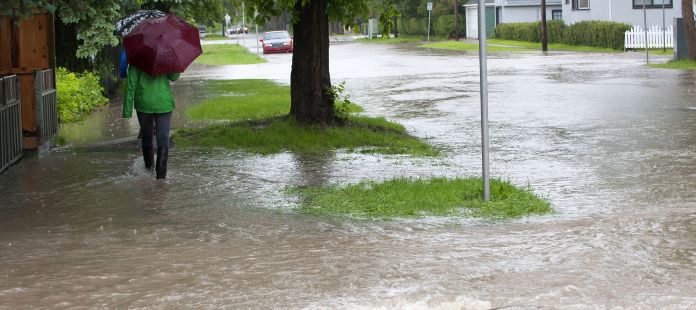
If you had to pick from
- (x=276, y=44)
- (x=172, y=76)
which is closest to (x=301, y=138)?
(x=172, y=76)

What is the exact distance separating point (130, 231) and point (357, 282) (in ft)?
8.56

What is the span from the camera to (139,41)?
11656 mm

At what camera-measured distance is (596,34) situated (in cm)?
5262

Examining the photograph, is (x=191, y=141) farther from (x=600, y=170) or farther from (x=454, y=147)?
(x=600, y=170)

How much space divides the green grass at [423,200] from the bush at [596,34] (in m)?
41.3

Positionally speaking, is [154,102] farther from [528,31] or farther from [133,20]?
[528,31]

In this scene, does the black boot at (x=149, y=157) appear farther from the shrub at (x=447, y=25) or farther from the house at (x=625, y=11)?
the shrub at (x=447, y=25)

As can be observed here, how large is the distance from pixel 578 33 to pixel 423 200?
4726 centimetres

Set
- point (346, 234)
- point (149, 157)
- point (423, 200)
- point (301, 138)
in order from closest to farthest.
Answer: point (346, 234), point (423, 200), point (149, 157), point (301, 138)

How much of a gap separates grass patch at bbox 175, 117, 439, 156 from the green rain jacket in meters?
2.55

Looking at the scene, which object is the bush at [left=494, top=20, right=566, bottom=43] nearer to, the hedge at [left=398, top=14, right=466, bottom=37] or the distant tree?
the hedge at [left=398, top=14, right=466, bottom=37]

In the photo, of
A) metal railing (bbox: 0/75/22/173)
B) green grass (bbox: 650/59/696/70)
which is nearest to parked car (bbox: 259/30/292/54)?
green grass (bbox: 650/59/696/70)

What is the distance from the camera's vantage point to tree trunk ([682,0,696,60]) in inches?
1342

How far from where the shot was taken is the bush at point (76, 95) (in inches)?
753
